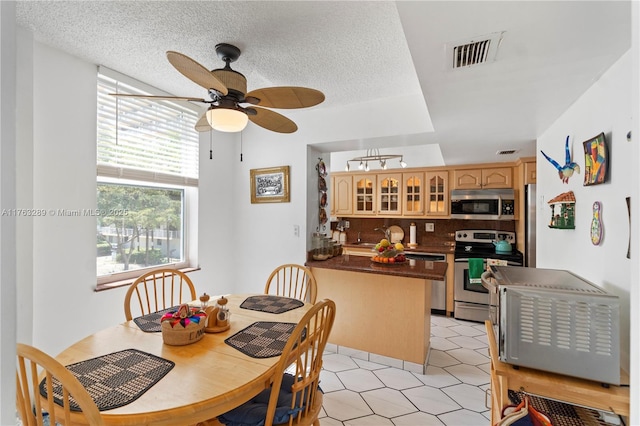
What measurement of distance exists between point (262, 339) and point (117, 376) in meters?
→ 0.61

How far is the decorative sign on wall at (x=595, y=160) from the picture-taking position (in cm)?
136

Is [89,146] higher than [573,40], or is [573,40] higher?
[573,40]

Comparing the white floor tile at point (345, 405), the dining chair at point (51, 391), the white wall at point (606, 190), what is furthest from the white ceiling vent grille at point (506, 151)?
the dining chair at point (51, 391)

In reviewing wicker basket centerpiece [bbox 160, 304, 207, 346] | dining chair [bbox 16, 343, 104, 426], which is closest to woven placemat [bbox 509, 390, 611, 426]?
wicker basket centerpiece [bbox 160, 304, 207, 346]

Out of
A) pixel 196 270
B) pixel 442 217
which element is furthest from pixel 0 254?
pixel 442 217

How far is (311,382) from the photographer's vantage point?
51.7 inches

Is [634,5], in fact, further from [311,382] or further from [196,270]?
[196,270]

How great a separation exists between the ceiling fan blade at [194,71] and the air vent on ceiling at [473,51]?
3.47 ft

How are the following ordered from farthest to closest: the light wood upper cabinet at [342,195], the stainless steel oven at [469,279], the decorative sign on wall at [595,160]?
the light wood upper cabinet at [342,195] → the stainless steel oven at [469,279] → the decorative sign on wall at [595,160]

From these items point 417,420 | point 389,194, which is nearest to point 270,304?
point 417,420

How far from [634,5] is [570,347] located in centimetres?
115

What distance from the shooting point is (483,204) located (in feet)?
13.4

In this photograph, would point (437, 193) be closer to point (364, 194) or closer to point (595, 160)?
point (364, 194)

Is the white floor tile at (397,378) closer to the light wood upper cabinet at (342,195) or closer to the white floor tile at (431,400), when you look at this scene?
the white floor tile at (431,400)
